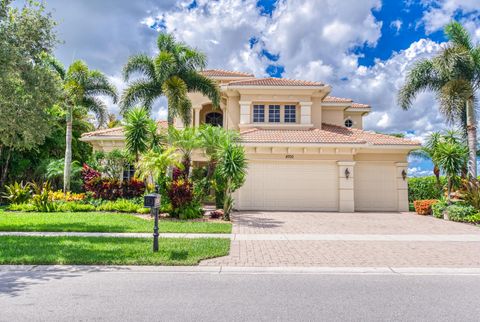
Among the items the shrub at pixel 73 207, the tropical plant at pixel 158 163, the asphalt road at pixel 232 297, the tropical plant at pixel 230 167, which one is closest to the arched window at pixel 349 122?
the tropical plant at pixel 230 167

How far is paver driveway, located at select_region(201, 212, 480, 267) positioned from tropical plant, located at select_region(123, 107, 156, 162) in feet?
20.7

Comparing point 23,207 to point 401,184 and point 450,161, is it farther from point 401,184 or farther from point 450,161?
point 450,161

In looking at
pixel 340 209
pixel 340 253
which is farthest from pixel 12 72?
pixel 340 209

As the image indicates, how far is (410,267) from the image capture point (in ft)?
23.9

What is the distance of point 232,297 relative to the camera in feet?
17.4

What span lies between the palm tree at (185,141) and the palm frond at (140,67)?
4.67 meters

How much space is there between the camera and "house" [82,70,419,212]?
742 inches

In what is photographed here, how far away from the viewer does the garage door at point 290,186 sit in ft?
62.1

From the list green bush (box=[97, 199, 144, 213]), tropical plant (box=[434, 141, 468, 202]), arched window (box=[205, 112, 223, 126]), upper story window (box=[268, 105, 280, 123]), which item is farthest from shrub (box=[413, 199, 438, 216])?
green bush (box=[97, 199, 144, 213])

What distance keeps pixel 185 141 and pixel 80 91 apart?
962 cm

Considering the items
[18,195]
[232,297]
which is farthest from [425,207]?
[18,195]

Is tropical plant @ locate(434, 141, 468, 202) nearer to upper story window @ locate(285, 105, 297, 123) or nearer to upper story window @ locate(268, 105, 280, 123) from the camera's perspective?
upper story window @ locate(285, 105, 297, 123)

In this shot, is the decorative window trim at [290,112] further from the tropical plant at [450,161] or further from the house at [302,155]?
the tropical plant at [450,161]

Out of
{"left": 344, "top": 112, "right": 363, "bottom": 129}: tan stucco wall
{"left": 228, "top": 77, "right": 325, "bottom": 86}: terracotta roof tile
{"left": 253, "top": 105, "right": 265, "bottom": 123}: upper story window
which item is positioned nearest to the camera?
{"left": 228, "top": 77, "right": 325, "bottom": 86}: terracotta roof tile
